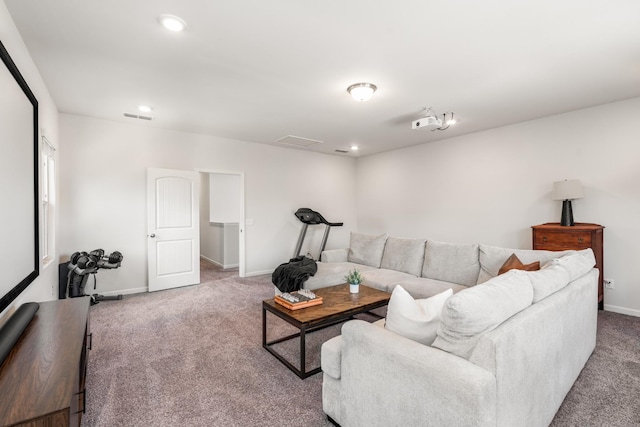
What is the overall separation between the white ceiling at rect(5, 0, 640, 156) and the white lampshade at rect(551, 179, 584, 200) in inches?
38.8

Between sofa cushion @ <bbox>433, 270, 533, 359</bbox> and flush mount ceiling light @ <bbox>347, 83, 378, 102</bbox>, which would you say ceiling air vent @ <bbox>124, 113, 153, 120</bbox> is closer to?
flush mount ceiling light @ <bbox>347, 83, 378, 102</bbox>

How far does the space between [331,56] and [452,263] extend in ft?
8.54

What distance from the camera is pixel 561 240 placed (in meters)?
3.70

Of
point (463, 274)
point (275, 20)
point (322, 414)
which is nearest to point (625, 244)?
point (463, 274)

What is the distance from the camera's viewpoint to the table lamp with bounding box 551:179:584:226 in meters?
3.74

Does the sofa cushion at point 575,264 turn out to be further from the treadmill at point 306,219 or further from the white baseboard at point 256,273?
the white baseboard at point 256,273

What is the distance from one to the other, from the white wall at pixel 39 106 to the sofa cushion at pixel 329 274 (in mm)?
2536

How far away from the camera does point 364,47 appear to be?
247cm

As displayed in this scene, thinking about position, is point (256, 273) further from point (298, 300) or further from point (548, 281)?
point (548, 281)

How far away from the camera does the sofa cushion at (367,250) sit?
4.37m

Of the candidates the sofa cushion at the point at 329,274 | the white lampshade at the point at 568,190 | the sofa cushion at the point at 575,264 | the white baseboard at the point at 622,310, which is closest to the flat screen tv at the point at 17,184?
the sofa cushion at the point at 329,274

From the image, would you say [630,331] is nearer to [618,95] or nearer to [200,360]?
[618,95]

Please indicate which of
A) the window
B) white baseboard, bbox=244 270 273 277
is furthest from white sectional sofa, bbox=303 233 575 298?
the window

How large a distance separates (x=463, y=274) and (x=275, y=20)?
10.2ft
